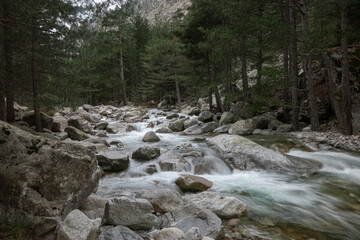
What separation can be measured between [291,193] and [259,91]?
24.0 feet

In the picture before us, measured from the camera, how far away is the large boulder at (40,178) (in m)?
2.99

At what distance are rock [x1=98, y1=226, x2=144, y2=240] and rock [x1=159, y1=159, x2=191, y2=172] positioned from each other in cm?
433

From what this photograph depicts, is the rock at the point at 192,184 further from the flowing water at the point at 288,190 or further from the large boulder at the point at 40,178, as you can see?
the large boulder at the point at 40,178

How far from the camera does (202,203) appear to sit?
463 centimetres

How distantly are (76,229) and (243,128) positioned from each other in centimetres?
1163

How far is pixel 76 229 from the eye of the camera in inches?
113

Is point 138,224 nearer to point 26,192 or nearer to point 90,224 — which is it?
point 90,224

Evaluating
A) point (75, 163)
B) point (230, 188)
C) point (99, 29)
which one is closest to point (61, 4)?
point (99, 29)

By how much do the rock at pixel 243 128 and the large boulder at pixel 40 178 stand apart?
34.8 feet

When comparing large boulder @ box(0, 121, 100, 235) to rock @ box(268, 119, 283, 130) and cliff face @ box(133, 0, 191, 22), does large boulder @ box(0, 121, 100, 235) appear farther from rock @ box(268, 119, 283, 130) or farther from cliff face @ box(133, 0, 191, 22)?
cliff face @ box(133, 0, 191, 22)

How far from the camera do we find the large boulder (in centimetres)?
299

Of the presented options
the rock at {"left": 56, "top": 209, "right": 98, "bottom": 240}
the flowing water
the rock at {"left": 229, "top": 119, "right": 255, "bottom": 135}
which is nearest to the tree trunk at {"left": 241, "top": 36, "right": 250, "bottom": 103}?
the rock at {"left": 229, "top": 119, "right": 255, "bottom": 135}

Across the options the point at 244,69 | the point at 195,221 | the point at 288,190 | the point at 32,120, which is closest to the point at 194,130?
the point at 244,69

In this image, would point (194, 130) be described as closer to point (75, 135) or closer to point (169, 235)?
point (75, 135)
